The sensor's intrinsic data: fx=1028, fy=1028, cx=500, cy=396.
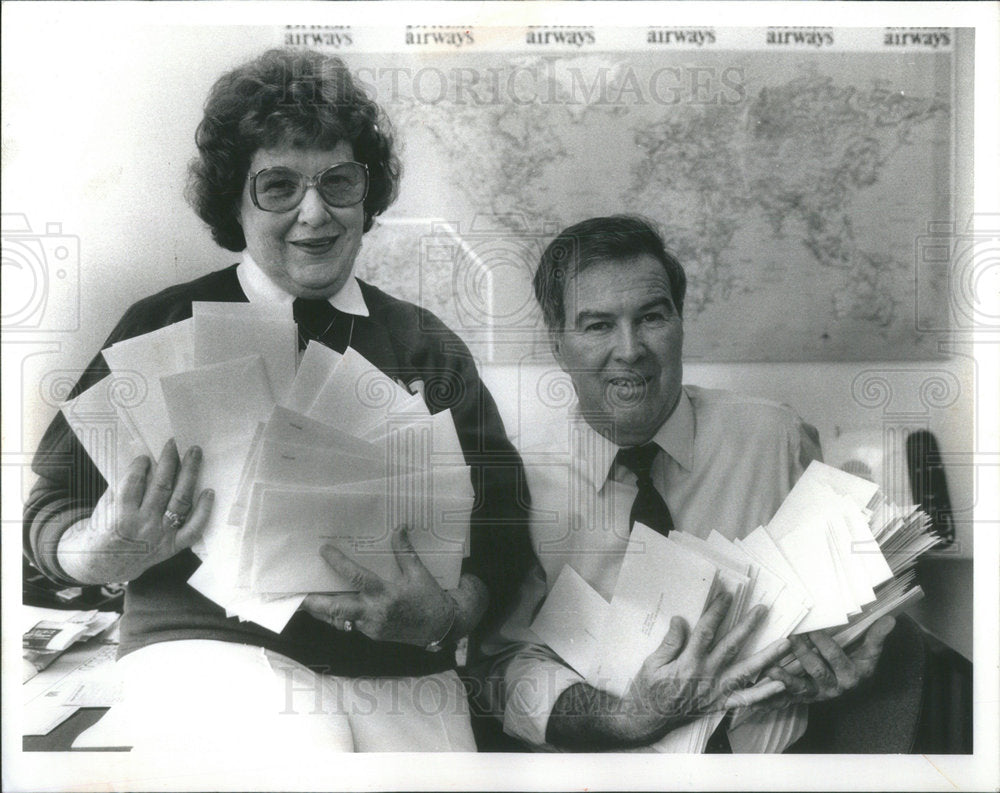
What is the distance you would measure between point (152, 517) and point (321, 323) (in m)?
0.78

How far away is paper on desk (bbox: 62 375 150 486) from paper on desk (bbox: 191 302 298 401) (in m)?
0.30

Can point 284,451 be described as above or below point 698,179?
below

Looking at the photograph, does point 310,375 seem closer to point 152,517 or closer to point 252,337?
point 252,337

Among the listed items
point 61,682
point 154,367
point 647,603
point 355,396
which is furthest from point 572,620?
point 61,682

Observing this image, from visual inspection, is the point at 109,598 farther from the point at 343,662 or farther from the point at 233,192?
the point at 233,192

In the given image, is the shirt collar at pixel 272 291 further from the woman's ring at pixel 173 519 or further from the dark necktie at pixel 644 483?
the dark necktie at pixel 644 483

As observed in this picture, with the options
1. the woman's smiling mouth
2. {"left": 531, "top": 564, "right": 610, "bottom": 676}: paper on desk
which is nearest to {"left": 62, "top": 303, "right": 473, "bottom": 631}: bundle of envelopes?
the woman's smiling mouth

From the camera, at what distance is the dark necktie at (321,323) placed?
3129 mm

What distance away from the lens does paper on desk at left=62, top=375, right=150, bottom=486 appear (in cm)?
314

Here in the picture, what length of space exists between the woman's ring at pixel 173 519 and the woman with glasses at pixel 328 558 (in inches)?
0.5

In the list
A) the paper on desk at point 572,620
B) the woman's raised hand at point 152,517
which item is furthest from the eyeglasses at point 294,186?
the paper on desk at point 572,620

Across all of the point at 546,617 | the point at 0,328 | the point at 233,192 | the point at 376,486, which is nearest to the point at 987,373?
the point at 546,617

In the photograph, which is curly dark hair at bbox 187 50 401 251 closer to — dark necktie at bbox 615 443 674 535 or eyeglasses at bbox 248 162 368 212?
eyeglasses at bbox 248 162 368 212

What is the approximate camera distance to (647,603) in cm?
313
